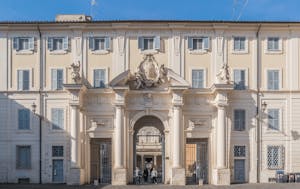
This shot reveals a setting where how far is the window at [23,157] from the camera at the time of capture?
2128 inches

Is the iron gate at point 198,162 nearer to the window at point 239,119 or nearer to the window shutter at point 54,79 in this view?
the window at point 239,119

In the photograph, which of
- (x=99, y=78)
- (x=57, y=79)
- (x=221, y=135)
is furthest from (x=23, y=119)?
(x=221, y=135)

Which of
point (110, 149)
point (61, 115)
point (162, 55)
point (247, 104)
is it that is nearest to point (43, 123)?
point (61, 115)

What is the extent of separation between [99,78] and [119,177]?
7.59 metres

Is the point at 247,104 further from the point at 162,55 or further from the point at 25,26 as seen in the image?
the point at 25,26

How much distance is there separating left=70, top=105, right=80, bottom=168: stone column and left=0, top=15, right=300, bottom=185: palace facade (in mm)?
235

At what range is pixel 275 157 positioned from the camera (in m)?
54.0

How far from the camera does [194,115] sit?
53.8 meters

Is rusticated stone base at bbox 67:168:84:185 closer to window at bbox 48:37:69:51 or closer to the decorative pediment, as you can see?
the decorative pediment

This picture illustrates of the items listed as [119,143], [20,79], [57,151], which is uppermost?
[20,79]

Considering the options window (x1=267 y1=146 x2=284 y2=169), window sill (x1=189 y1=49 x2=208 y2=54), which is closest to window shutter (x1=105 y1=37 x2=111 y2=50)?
window sill (x1=189 y1=49 x2=208 y2=54)

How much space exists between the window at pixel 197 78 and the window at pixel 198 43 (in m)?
1.82

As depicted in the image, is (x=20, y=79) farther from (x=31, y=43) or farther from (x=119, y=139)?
(x=119, y=139)

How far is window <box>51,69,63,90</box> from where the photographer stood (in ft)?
178
